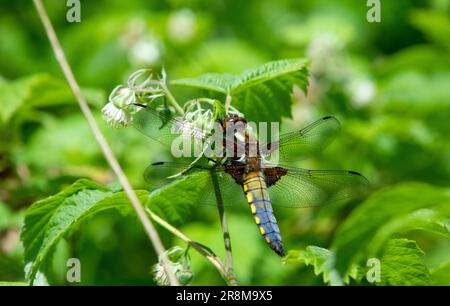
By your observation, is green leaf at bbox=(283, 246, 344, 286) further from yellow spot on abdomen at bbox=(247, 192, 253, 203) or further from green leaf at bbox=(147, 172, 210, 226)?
green leaf at bbox=(147, 172, 210, 226)

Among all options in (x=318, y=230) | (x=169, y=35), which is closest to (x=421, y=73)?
(x=318, y=230)

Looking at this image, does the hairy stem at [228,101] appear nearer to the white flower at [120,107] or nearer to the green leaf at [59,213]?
the white flower at [120,107]

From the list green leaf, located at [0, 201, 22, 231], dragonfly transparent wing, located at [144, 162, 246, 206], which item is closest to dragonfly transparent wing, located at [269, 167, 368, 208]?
dragonfly transparent wing, located at [144, 162, 246, 206]

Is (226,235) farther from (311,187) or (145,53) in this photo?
(145,53)

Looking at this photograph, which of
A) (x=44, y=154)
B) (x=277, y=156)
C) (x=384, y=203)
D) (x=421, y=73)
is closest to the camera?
(x=384, y=203)

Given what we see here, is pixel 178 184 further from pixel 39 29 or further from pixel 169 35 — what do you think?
pixel 39 29

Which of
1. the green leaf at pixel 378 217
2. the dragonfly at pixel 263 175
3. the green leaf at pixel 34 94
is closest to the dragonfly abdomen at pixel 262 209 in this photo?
the dragonfly at pixel 263 175
